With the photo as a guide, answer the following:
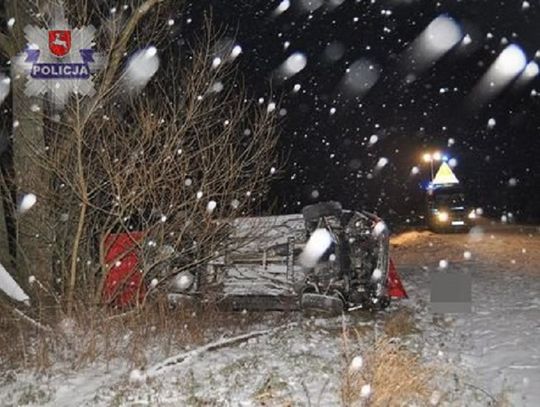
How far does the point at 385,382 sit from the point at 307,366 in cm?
155

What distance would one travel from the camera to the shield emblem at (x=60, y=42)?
10.2m

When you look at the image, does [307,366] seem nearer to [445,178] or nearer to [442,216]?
[442,216]

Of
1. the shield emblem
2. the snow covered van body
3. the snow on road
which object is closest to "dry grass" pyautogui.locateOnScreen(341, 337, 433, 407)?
the snow on road

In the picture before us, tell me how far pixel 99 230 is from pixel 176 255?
4.09 ft

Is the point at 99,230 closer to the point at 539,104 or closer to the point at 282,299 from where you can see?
the point at 282,299

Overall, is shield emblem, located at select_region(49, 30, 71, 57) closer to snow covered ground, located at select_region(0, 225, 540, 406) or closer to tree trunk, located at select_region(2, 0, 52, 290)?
tree trunk, located at select_region(2, 0, 52, 290)

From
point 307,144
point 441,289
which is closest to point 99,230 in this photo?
point 441,289

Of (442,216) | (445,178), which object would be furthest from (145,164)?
(445,178)

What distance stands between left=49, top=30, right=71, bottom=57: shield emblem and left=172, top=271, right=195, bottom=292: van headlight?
12.5 ft

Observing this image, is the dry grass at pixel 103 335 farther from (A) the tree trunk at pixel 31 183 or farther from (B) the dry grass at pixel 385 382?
(B) the dry grass at pixel 385 382

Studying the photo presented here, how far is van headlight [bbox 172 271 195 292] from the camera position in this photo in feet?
35.6

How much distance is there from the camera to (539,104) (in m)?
42.2

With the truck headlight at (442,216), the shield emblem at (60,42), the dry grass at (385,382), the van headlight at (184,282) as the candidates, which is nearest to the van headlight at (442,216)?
the truck headlight at (442,216)

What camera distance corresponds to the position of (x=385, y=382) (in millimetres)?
6750
